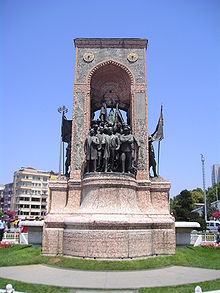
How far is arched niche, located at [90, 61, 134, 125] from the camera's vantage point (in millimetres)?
18469

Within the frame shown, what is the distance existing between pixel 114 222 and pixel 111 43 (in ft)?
36.9

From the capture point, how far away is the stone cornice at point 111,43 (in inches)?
711

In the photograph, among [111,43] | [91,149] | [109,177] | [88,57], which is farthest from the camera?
[111,43]

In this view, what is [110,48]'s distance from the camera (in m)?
18.1

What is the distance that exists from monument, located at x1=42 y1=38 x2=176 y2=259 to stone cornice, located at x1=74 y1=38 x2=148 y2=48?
2.3 inches

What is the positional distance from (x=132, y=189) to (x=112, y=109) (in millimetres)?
6326

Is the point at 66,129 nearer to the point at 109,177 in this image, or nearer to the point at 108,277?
the point at 109,177

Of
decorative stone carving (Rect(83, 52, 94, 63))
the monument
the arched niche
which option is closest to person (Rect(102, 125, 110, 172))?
the monument

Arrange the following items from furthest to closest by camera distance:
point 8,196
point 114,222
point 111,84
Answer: point 8,196 → point 111,84 → point 114,222

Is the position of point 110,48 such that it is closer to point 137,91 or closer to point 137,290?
point 137,91

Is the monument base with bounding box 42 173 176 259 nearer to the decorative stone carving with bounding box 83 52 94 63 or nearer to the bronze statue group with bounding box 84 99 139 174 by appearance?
the bronze statue group with bounding box 84 99 139 174

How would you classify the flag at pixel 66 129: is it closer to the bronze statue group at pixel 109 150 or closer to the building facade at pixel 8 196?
the bronze statue group at pixel 109 150

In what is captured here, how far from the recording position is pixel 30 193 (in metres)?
86.3

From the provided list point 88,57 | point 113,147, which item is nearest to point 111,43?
point 88,57
